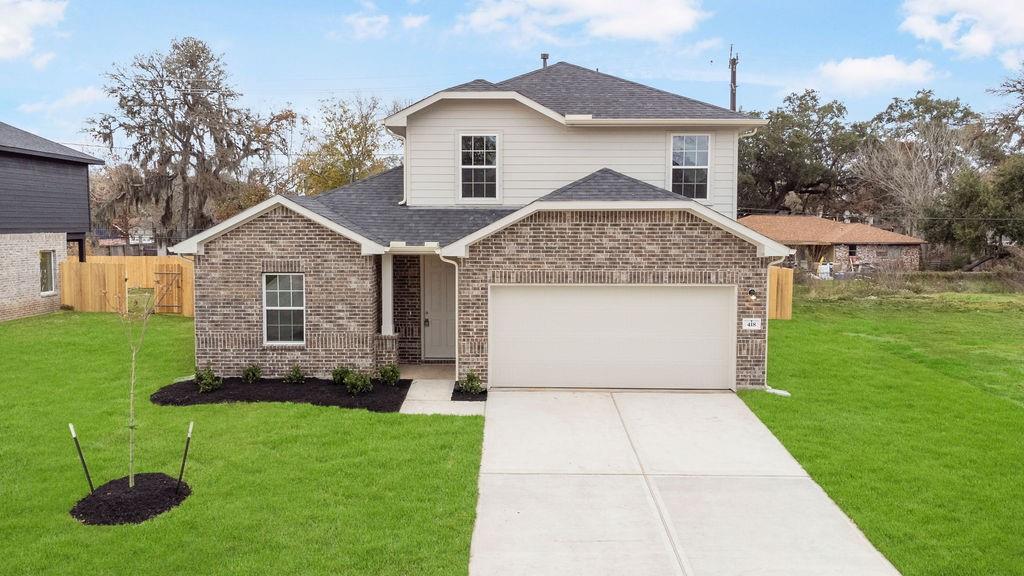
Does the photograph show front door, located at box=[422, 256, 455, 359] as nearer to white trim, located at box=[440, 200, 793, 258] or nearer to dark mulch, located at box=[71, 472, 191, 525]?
white trim, located at box=[440, 200, 793, 258]

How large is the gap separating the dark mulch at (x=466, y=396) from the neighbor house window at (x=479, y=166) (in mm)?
4472

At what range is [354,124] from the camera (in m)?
33.9

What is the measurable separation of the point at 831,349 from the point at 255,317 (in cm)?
1248

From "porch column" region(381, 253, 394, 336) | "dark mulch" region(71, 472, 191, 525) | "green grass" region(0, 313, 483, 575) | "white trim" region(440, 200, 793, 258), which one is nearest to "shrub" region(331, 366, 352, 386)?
"porch column" region(381, 253, 394, 336)

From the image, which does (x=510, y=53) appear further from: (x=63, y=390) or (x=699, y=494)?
(x=699, y=494)

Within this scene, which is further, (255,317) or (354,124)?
(354,124)

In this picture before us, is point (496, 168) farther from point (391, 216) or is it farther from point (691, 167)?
point (691, 167)

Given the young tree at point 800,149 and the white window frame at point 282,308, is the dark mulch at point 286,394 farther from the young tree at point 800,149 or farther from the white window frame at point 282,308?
the young tree at point 800,149

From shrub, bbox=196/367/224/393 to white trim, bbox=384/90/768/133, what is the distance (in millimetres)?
5983

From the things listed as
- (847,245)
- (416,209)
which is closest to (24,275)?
(416,209)

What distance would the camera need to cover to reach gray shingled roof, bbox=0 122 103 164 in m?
19.5

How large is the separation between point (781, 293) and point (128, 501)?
18588 millimetres

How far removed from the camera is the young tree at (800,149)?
4656 centimetres

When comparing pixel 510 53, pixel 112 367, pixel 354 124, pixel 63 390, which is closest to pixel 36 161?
pixel 112 367
